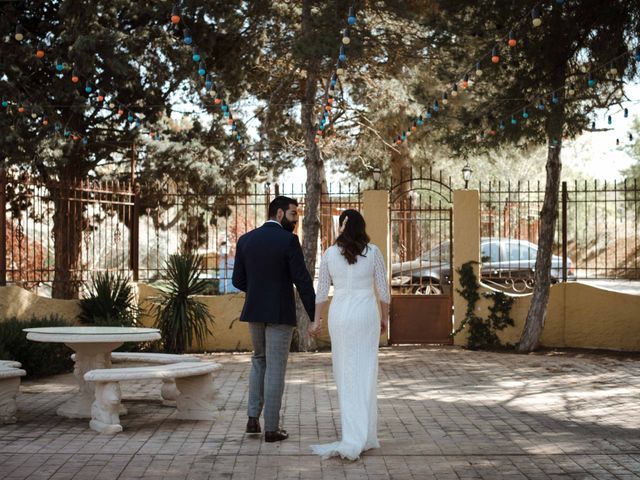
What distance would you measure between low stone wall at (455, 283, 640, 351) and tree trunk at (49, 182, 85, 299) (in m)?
6.41

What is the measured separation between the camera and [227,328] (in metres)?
15.6

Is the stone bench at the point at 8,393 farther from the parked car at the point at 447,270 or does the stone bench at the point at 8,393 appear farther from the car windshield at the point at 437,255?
the car windshield at the point at 437,255

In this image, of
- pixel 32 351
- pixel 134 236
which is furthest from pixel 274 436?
pixel 134 236

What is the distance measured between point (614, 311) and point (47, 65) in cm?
1061

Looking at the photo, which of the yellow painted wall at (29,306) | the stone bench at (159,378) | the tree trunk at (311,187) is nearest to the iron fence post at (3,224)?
the yellow painted wall at (29,306)

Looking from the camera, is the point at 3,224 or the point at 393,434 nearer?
the point at 393,434

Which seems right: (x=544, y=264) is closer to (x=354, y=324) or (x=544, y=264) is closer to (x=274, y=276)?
(x=274, y=276)

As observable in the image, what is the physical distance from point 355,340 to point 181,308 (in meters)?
7.99

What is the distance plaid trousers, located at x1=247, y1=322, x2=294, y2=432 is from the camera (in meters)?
7.13

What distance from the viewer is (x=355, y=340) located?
6785mm

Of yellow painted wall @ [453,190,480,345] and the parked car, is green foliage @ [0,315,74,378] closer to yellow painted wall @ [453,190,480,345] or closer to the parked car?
the parked car

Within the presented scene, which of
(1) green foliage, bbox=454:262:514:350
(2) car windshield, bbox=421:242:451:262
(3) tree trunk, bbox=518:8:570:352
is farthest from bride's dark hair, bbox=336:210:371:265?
(2) car windshield, bbox=421:242:451:262

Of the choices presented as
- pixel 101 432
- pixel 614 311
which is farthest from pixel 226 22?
pixel 101 432

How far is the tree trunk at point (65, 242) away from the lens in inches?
558
